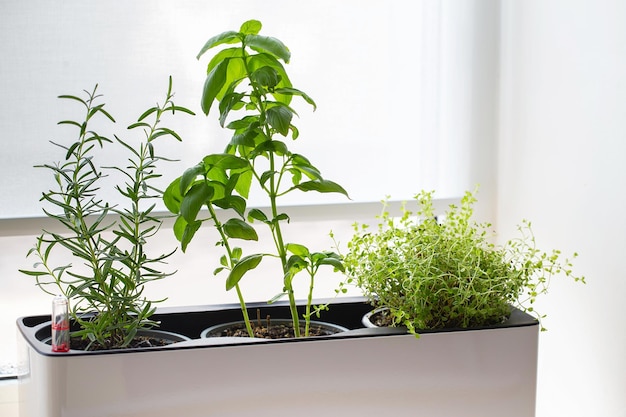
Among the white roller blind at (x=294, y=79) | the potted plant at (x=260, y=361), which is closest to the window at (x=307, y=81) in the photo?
the white roller blind at (x=294, y=79)

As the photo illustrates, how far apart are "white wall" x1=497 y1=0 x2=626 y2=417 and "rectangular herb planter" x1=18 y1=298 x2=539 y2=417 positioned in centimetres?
24

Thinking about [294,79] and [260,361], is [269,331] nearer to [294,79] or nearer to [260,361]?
[260,361]

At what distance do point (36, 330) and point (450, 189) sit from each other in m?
0.81

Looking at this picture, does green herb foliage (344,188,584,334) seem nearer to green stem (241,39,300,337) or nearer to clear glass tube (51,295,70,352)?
green stem (241,39,300,337)

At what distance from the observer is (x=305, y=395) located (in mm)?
964

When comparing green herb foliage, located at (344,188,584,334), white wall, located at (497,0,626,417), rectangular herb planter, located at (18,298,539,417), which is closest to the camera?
rectangular herb planter, located at (18,298,539,417)

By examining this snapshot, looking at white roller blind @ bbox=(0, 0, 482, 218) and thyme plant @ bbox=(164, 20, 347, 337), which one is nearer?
thyme plant @ bbox=(164, 20, 347, 337)

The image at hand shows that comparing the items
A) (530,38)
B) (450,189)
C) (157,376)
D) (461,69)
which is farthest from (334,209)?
(157,376)

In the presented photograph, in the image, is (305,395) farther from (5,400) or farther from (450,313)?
(5,400)

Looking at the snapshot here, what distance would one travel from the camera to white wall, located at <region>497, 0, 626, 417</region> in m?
1.19

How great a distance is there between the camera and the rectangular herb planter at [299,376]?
0.91 m

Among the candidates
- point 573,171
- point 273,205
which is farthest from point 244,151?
point 573,171

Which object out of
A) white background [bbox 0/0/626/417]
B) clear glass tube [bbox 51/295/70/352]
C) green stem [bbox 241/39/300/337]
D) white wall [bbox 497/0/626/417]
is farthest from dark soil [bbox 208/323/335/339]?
white wall [bbox 497/0/626/417]

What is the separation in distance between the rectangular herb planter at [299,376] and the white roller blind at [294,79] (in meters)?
0.39
